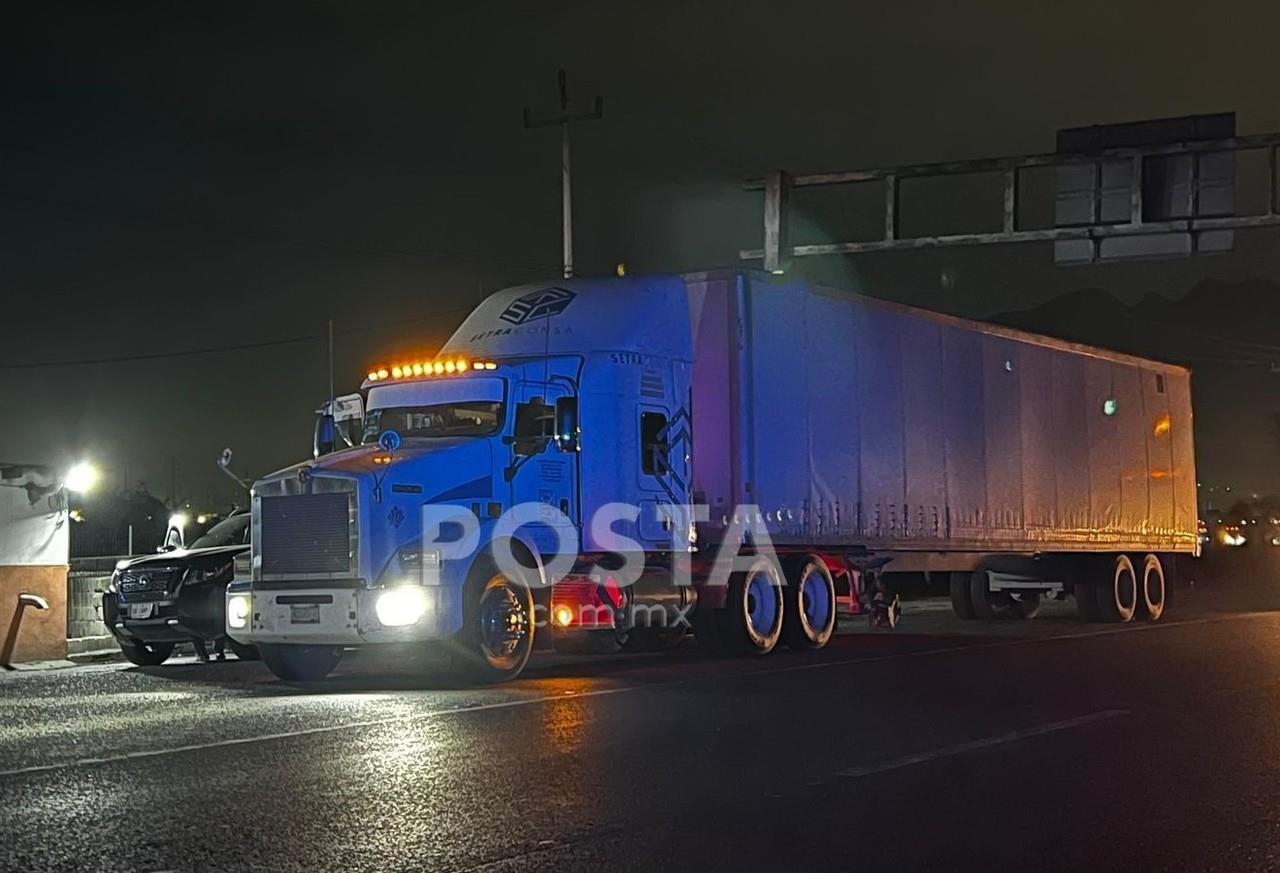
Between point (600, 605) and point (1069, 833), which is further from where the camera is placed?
point (600, 605)

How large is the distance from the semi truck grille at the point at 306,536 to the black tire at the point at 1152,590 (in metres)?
15.5

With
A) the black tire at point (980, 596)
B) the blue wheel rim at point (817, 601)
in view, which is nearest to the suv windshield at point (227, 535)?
the blue wheel rim at point (817, 601)

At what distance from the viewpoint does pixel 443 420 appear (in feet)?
54.9

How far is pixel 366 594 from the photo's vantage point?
1530 centimetres

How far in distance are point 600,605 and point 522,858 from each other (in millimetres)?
9946

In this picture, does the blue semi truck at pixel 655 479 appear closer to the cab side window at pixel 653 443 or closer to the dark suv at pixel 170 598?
the cab side window at pixel 653 443

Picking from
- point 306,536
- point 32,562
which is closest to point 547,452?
point 306,536

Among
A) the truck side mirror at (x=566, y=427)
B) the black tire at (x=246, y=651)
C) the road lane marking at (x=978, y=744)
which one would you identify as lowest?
the road lane marking at (x=978, y=744)

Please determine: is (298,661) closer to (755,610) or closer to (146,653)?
(146,653)

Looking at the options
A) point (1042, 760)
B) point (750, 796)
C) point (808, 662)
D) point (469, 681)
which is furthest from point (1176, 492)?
point (750, 796)

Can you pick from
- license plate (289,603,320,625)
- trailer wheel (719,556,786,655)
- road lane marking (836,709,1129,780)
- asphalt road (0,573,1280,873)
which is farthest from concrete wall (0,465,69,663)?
road lane marking (836,709,1129,780)

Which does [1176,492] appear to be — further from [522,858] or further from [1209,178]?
[522,858]

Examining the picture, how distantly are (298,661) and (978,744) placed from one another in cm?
777

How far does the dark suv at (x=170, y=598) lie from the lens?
18.8m
